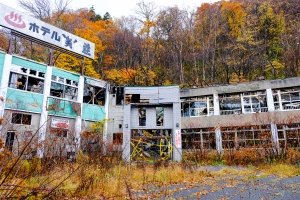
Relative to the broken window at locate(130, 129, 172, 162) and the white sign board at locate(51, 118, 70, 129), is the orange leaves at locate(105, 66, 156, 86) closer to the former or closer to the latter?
the broken window at locate(130, 129, 172, 162)

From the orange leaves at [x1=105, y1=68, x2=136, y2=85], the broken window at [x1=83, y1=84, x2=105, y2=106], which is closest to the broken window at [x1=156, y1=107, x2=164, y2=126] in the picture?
the broken window at [x1=83, y1=84, x2=105, y2=106]

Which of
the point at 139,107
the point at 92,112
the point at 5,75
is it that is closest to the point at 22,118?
the point at 5,75

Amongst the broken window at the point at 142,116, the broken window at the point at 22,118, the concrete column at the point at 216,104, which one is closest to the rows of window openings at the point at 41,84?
the broken window at the point at 22,118

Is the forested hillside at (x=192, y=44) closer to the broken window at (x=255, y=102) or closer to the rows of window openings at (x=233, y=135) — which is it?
the broken window at (x=255, y=102)

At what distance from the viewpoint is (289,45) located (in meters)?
32.8

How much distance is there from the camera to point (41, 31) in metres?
19.2

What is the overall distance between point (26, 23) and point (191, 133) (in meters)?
17.3

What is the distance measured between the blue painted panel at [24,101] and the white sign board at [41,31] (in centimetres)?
423

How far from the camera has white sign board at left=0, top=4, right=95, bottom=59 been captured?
1728 centimetres

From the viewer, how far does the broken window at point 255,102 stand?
80.2 feet

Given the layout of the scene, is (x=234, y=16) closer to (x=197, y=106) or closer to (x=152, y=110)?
(x=197, y=106)

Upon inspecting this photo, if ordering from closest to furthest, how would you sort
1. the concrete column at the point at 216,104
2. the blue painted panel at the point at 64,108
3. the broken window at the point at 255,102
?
1. the blue painted panel at the point at 64,108
2. the broken window at the point at 255,102
3. the concrete column at the point at 216,104

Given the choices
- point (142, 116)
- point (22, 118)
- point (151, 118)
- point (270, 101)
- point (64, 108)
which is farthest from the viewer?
point (270, 101)

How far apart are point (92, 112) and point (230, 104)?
1367 cm
